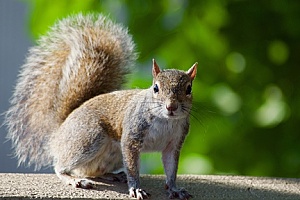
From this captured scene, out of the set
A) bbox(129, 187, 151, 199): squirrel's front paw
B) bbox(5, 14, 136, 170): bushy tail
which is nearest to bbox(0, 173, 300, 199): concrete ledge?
bbox(129, 187, 151, 199): squirrel's front paw

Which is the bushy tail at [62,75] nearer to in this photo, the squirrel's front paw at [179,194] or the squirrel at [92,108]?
the squirrel at [92,108]

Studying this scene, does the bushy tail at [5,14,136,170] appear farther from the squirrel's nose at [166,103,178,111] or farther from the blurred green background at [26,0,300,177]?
the squirrel's nose at [166,103,178,111]

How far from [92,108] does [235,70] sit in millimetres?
648

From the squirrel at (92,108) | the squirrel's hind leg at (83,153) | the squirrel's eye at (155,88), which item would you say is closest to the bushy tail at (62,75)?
the squirrel at (92,108)

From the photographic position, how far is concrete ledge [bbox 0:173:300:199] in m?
2.35

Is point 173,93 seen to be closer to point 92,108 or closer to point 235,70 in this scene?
point 92,108

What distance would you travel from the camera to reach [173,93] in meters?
2.28

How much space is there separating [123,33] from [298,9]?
57cm

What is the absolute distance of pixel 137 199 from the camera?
2354 mm

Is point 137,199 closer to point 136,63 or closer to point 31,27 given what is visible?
point 136,63

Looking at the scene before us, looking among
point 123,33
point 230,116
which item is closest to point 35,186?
point 123,33

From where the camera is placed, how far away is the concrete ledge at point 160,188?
2.35m

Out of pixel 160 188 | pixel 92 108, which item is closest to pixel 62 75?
pixel 92 108

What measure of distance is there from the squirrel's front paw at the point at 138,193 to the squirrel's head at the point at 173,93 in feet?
0.66
